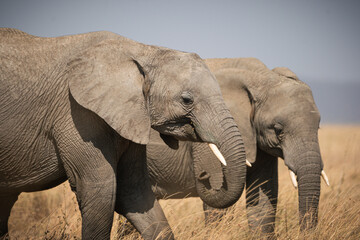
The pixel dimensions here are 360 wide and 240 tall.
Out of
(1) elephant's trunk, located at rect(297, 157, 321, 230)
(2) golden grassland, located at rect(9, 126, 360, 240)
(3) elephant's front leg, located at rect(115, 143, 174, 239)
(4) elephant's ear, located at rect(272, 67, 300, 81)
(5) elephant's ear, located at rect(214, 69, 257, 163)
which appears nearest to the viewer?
(3) elephant's front leg, located at rect(115, 143, 174, 239)

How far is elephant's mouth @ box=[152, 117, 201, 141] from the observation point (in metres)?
3.35

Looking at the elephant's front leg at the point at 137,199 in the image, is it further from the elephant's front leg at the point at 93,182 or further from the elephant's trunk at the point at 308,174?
the elephant's trunk at the point at 308,174

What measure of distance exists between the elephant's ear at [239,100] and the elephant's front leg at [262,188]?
18.6 inches

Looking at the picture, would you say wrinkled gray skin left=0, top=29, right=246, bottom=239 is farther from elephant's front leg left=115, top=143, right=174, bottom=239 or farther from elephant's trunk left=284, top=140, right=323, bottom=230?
elephant's trunk left=284, top=140, right=323, bottom=230

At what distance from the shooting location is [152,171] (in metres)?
5.35

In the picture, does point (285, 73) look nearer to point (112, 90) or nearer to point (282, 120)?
point (282, 120)

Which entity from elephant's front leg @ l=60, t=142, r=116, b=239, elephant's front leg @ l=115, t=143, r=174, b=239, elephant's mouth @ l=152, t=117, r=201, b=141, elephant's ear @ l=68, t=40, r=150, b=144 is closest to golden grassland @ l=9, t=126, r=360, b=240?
elephant's front leg @ l=115, t=143, r=174, b=239

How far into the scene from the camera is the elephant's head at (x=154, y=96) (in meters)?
3.23

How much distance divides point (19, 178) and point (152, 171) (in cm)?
209

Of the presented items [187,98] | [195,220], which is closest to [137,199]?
[187,98]

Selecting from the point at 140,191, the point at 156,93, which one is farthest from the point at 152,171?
the point at 156,93

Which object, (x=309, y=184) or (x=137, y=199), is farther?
(x=309, y=184)

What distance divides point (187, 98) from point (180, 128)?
0.87 feet

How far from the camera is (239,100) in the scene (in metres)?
5.39
